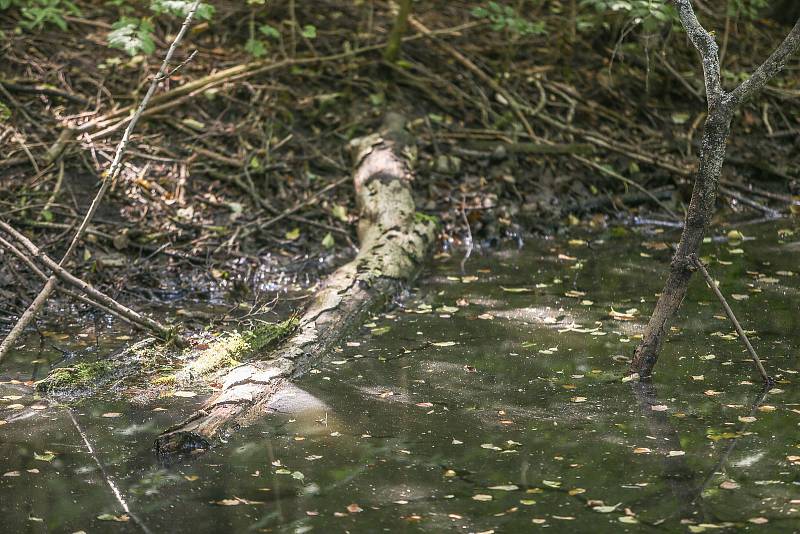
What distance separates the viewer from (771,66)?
16.0 feet

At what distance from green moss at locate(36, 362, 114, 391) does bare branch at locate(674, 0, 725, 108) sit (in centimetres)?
368

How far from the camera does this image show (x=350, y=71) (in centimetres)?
1059

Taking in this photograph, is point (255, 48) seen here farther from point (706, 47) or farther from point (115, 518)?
point (115, 518)

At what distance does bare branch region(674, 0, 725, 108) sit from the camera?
16.3 ft

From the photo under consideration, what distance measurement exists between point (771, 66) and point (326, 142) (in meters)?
5.58

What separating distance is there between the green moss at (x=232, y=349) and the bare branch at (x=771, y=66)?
2916 mm

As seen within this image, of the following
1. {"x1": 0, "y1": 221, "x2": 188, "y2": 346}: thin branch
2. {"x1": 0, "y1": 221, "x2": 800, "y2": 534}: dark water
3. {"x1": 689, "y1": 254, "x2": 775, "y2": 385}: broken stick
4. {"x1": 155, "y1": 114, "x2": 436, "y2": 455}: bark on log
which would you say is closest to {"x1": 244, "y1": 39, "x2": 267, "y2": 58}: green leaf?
{"x1": 155, "y1": 114, "x2": 436, "y2": 455}: bark on log

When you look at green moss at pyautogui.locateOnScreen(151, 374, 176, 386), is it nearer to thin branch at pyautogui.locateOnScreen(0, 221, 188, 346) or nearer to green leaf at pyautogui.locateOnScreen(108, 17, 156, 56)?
thin branch at pyautogui.locateOnScreen(0, 221, 188, 346)

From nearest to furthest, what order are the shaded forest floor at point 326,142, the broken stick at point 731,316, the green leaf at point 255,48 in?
the broken stick at point 731,316 < the shaded forest floor at point 326,142 < the green leaf at point 255,48

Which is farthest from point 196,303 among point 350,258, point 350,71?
point 350,71

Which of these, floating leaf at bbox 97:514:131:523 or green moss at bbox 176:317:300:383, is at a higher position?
green moss at bbox 176:317:300:383

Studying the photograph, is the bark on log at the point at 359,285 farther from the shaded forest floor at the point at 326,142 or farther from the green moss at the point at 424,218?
the shaded forest floor at the point at 326,142

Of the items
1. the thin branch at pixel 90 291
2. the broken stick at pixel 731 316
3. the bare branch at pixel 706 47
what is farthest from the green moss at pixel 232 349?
the bare branch at pixel 706 47

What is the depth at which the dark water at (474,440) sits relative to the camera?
3.95m
